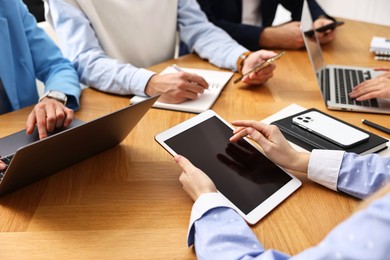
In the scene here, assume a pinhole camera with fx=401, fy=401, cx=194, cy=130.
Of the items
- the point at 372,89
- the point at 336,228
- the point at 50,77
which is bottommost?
the point at 50,77

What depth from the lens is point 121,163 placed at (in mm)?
854

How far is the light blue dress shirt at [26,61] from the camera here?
1.09 meters

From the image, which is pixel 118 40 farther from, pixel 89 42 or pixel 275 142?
pixel 275 142

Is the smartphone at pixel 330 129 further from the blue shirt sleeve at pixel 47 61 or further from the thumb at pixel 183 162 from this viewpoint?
the blue shirt sleeve at pixel 47 61

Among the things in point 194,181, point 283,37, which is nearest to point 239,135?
point 194,181

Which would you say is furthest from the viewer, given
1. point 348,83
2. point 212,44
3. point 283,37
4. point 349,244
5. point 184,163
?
point 283,37

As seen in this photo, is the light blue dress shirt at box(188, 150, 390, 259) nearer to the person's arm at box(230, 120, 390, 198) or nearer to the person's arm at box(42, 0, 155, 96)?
the person's arm at box(230, 120, 390, 198)

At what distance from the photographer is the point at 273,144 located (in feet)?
2.71

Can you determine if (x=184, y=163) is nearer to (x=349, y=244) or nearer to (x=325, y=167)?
(x=325, y=167)

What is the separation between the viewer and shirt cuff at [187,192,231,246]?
642mm

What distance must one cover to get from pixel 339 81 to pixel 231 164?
63 centimetres

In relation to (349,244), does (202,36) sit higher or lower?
lower

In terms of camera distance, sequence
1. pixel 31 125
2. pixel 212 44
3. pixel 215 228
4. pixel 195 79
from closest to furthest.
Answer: pixel 215 228
pixel 31 125
pixel 195 79
pixel 212 44

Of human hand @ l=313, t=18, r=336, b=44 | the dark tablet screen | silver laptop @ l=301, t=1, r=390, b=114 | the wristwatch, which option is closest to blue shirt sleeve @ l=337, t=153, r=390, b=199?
the dark tablet screen
